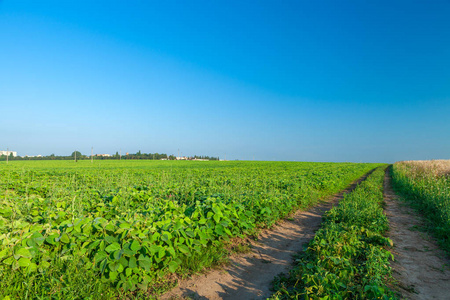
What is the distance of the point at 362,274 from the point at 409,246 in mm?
2934

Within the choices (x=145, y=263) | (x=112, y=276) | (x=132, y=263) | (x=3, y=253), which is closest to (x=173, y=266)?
(x=145, y=263)

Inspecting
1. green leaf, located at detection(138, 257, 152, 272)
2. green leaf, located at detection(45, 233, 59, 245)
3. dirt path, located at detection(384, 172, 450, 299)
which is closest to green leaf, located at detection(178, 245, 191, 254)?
green leaf, located at detection(138, 257, 152, 272)

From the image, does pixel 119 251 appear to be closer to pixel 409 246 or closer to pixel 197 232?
pixel 197 232

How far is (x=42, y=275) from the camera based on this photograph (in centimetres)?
329

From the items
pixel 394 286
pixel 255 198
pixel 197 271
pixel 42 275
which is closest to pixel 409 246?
pixel 394 286

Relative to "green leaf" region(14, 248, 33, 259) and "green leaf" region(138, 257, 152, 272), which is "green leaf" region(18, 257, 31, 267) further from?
"green leaf" region(138, 257, 152, 272)

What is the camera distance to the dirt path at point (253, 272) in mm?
3715

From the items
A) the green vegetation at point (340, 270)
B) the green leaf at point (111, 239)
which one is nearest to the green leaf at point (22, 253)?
the green leaf at point (111, 239)

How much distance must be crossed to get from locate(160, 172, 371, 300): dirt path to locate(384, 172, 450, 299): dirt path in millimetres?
1918

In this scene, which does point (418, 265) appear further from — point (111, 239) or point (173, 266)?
point (111, 239)

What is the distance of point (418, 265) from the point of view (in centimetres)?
462

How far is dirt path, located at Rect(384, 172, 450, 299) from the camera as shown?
Answer: 373 centimetres

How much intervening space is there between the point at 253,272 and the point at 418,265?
3.30 metres

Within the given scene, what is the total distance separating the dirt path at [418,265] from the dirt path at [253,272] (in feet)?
6.29
